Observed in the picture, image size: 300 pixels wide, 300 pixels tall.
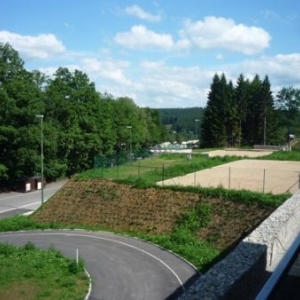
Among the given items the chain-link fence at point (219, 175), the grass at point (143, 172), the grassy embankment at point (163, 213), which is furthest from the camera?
the grass at point (143, 172)

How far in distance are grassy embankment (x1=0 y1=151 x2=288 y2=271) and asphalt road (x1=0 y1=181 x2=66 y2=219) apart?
13.1ft

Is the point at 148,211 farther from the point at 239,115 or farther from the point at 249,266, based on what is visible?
the point at 239,115

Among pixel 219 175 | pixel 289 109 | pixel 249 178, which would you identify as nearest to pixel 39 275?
pixel 249 178

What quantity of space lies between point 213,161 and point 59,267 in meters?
33.9

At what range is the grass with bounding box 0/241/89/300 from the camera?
58.9ft

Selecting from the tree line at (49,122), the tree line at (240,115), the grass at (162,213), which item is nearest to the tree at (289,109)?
the tree line at (240,115)

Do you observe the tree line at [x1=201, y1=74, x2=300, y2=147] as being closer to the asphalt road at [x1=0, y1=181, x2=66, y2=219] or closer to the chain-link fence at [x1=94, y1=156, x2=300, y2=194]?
the chain-link fence at [x1=94, y1=156, x2=300, y2=194]

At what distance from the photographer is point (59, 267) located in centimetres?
2112

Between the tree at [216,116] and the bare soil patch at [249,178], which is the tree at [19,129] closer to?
the bare soil patch at [249,178]

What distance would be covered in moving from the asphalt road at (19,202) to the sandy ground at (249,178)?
12.3 meters

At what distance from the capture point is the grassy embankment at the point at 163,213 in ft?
82.8

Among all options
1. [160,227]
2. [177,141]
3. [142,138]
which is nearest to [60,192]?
[160,227]

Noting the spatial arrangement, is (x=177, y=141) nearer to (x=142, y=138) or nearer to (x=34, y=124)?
(x=142, y=138)

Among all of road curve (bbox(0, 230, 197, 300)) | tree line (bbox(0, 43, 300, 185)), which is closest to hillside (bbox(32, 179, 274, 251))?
road curve (bbox(0, 230, 197, 300))
